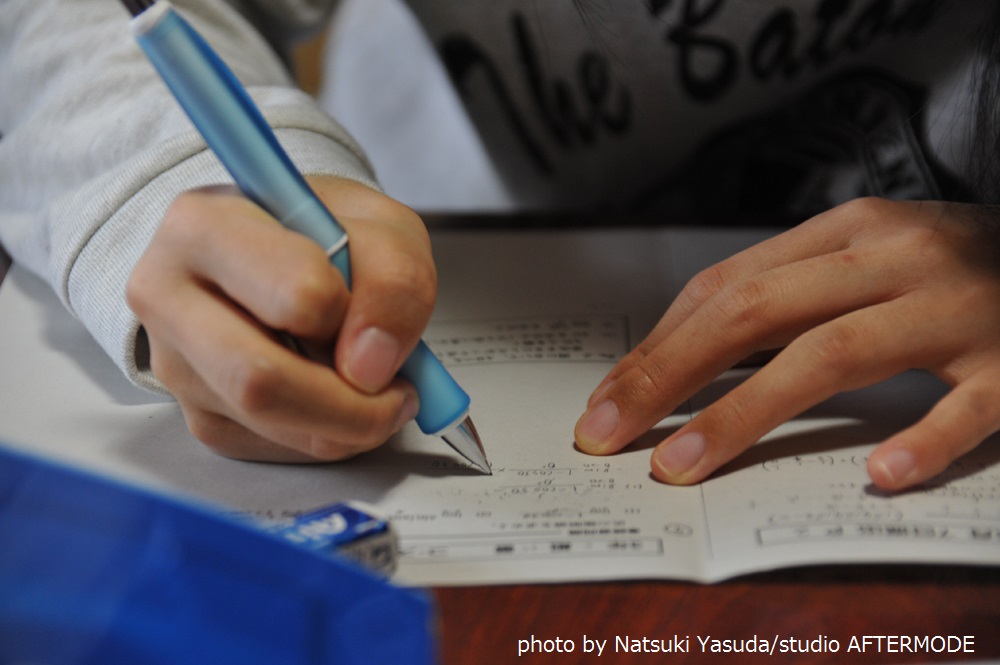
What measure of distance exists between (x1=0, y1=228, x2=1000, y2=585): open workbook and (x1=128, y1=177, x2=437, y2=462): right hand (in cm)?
4

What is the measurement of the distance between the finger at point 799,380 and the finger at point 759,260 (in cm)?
5

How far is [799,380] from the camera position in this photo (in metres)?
0.35

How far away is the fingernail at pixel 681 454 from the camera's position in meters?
0.33

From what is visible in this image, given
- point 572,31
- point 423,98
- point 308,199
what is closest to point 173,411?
point 308,199

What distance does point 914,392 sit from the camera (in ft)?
1.26

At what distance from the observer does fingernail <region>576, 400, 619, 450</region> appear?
0.35 meters

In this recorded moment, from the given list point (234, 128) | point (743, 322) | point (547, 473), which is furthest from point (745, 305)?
point (234, 128)

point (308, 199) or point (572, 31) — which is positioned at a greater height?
point (308, 199)

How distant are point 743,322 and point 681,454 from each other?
0.23ft

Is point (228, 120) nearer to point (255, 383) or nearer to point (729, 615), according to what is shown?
point (255, 383)

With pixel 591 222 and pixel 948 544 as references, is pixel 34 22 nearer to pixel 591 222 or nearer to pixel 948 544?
pixel 591 222

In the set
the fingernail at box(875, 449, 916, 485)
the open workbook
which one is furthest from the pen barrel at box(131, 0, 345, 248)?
the fingernail at box(875, 449, 916, 485)

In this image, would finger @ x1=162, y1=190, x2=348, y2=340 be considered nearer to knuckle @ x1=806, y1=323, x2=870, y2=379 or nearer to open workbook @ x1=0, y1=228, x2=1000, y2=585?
open workbook @ x1=0, y1=228, x2=1000, y2=585

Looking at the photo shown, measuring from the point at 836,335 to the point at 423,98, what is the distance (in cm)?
55
